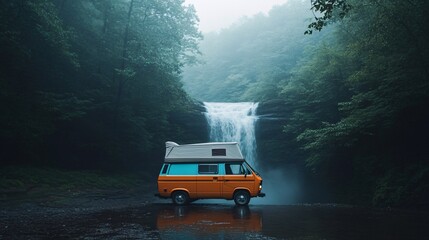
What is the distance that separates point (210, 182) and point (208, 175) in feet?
1.11

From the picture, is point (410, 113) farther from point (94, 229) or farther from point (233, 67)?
point (233, 67)

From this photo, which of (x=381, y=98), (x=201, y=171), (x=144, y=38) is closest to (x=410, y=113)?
(x=381, y=98)

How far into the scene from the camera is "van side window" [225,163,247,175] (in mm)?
16516

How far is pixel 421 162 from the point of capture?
1870cm

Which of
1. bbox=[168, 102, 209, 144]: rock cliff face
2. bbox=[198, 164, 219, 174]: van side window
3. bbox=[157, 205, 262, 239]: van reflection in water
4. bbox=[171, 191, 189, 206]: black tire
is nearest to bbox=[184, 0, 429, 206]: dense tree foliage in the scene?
bbox=[168, 102, 209, 144]: rock cliff face

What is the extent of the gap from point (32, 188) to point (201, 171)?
33.3ft

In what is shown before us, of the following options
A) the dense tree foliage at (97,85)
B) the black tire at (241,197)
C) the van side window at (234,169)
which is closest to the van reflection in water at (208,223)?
the black tire at (241,197)

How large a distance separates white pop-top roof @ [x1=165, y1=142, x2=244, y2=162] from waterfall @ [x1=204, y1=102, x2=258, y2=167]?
17.1 meters

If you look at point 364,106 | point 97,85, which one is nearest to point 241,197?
point 364,106

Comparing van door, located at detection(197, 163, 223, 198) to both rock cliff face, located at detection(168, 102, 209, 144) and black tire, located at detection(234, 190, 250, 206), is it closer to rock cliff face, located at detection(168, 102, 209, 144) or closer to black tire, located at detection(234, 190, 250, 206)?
black tire, located at detection(234, 190, 250, 206)

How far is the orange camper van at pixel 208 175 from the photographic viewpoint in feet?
→ 53.7

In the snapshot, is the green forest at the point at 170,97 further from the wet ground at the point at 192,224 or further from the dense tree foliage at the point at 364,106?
the wet ground at the point at 192,224

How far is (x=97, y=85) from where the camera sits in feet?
95.5

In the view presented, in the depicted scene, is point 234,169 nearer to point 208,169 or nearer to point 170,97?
point 208,169
